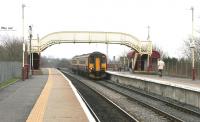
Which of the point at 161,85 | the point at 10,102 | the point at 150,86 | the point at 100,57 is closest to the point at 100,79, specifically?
the point at 100,57

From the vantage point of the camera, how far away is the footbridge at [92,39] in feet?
228

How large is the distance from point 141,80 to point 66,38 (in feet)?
118

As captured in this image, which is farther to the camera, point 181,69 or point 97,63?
point 97,63

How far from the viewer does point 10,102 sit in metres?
20.6

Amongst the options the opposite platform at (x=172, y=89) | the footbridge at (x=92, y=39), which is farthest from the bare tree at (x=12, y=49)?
the opposite platform at (x=172, y=89)

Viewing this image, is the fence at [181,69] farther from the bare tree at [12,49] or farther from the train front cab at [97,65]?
the bare tree at [12,49]

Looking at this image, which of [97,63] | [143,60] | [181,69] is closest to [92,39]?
[143,60]

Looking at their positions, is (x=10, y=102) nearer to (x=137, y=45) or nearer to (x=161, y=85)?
(x=161, y=85)

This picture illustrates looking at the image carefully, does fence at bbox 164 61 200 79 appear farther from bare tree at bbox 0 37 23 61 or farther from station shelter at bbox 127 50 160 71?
bare tree at bbox 0 37 23 61

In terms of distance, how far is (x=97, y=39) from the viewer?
71.6 metres

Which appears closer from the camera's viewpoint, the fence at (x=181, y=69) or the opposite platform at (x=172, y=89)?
the opposite platform at (x=172, y=89)

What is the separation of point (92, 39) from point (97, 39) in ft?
2.81

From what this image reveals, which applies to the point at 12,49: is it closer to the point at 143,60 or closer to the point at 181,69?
the point at 143,60

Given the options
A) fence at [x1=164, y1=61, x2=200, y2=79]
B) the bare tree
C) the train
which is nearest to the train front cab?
the train
